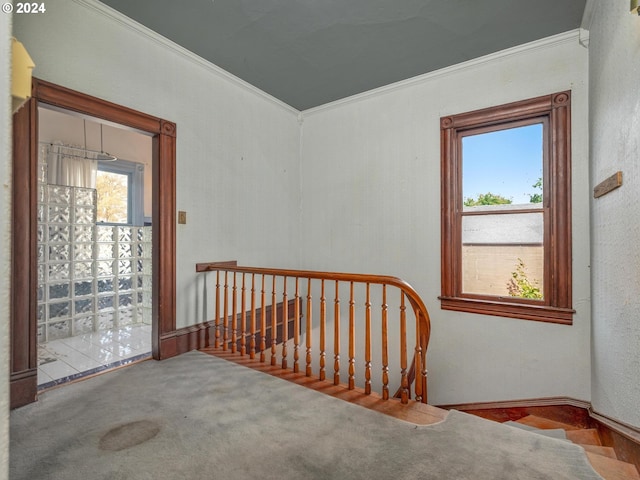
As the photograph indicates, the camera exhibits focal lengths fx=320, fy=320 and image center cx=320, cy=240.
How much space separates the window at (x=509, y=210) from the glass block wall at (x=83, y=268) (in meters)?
4.04

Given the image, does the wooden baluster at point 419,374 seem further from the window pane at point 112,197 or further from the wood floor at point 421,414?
the window pane at point 112,197

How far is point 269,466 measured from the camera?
1.48 metres

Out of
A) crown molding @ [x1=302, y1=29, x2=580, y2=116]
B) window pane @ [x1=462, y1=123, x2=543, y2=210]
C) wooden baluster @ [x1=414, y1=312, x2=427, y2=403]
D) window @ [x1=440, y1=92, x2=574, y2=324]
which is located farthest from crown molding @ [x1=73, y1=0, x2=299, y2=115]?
wooden baluster @ [x1=414, y1=312, x2=427, y2=403]

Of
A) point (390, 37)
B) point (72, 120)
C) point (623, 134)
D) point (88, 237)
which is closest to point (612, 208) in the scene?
point (623, 134)

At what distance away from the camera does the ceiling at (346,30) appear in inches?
91.4

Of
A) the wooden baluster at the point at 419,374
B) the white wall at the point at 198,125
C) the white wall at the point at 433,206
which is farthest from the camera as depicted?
the white wall at the point at 433,206

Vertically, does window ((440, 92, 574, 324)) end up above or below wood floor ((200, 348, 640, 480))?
Answer: above

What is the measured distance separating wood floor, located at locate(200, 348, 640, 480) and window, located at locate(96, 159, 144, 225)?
2.86m

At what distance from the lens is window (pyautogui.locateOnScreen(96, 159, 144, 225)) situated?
4.50 metres

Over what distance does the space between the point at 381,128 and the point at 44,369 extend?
390 centimetres

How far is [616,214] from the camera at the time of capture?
1.73m
